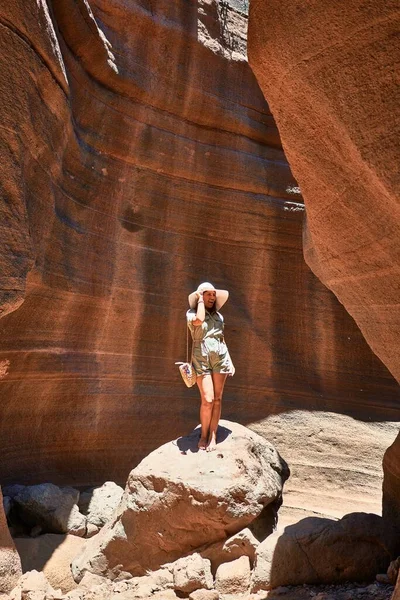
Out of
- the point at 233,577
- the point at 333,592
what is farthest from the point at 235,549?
the point at 333,592

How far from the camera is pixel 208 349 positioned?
499 cm

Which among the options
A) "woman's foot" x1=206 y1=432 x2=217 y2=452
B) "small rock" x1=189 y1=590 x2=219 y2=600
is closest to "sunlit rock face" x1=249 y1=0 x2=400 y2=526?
"woman's foot" x1=206 y1=432 x2=217 y2=452

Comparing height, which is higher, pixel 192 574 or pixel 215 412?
pixel 215 412

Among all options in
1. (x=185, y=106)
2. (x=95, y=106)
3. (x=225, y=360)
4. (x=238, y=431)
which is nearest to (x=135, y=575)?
(x=238, y=431)

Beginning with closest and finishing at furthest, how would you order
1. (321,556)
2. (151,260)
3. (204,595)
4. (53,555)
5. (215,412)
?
(204,595) < (321,556) < (53,555) < (215,412) < (151,260)

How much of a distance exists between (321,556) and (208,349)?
→ 178 centimetres

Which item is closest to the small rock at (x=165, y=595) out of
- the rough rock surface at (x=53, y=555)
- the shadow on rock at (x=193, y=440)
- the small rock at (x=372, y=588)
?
the rough rock surface at (x=53, y=555)

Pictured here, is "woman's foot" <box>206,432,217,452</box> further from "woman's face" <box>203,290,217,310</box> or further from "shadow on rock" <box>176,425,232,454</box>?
"woman's face" <box>203,290,217,310</box>

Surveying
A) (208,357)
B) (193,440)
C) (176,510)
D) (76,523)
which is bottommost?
(76,523)

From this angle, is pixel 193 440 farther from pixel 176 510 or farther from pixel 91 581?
pixel 91 581

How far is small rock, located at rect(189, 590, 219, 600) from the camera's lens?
3.87 m

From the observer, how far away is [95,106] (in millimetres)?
6855

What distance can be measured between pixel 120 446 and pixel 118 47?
185 inches

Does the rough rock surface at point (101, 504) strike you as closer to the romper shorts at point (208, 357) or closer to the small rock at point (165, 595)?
the small rock at point (165, 595)
